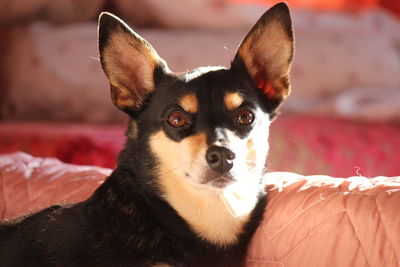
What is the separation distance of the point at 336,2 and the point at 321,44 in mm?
694

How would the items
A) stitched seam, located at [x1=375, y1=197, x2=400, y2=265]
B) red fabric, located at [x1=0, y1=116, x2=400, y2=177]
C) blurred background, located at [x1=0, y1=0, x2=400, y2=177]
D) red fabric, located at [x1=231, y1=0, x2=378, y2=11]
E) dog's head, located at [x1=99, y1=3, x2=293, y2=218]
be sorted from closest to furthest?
stitched seam, located at [x1=375, y1=197, x2=400, y2=265]
dog's head, located at [x1=99, y1=3, x2=293, y2=218]
red fabric, located at [x1=0, y1=116, x2=400, y2=177]
blurred background, located at [x1=0, y1=0, x2=400, y2=177]
red fabric, located at [x1=231, y1=0, x2=378, y2=11]

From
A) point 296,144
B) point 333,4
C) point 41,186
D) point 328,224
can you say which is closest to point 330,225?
point 328,224

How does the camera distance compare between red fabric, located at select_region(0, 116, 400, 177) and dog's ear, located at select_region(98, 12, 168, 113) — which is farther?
red fabric, located at select_region(0, 116, 400, 177)

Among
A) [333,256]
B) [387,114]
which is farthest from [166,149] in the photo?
[387,114]

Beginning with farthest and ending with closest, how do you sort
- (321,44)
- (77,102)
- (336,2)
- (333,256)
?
(336,2), (321,44), (77,102), (333,256)

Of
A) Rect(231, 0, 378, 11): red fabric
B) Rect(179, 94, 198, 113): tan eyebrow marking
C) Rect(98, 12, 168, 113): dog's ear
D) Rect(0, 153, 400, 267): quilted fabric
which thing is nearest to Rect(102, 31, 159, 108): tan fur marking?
Rect(98, 12, 168, 113): dog's ear

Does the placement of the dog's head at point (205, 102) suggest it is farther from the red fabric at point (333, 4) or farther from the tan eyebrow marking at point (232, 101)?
the red fabric at point (333, 4)

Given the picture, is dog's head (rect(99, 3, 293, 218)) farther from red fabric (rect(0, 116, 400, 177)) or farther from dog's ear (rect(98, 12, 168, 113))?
red fabric (rect(0, 116, 400, 177))

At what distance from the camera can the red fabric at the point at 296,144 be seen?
7.78 feet

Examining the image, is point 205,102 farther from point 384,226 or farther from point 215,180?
point 384,226

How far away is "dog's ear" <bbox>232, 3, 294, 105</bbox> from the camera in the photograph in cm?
157

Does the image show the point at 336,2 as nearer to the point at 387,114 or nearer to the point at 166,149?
the point at 387,114

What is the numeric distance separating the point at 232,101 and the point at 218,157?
18 cm

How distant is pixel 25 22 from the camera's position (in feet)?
10.6
